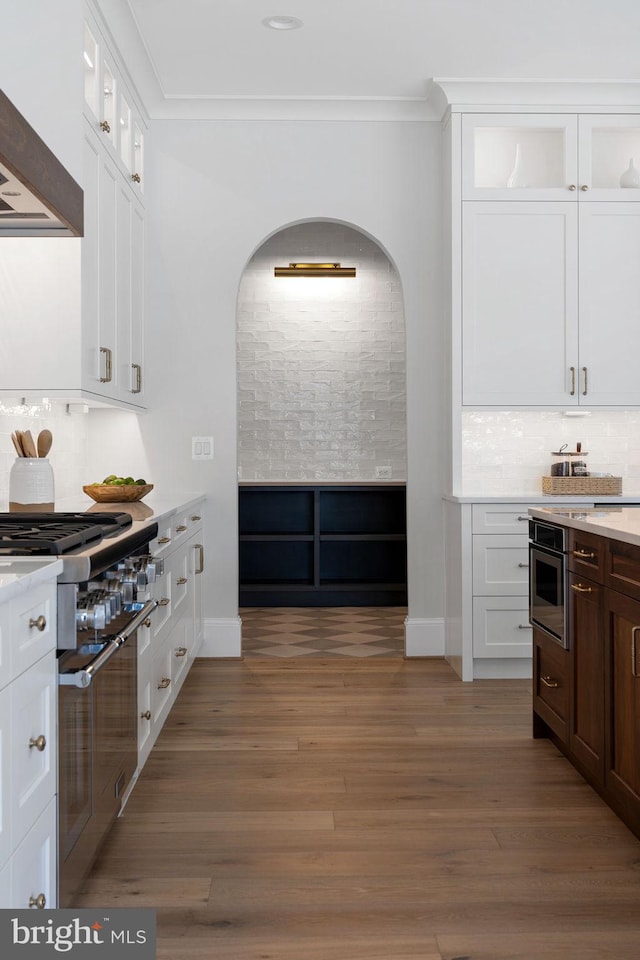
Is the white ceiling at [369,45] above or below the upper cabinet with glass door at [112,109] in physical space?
above

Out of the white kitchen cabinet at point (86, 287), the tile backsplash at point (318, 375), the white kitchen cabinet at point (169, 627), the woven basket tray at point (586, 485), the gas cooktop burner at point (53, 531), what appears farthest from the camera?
the tile backsplash at point (318, 375)

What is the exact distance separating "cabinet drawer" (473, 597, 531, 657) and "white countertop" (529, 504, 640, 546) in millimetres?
1059

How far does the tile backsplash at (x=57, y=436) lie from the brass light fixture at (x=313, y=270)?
2420 millimetres

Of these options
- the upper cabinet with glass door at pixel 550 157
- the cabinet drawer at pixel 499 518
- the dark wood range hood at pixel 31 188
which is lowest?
the cabinet drawer at pixel 499 518

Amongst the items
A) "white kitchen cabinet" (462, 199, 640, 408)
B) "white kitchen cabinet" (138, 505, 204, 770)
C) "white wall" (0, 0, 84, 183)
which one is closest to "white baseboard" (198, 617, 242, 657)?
"white kitchen cabinet" (138, 505, 204, 770)

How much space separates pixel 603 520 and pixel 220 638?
2.57 meters

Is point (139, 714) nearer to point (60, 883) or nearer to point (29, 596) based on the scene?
point (60, 883)

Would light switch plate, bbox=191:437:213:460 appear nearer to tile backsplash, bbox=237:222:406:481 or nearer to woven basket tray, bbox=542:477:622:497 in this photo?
woven basket tray, bbox=542:477:622:497

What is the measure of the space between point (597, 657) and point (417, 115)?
10.6 ft

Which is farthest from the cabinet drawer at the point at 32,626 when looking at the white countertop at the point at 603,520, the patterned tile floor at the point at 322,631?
the patterned tile floor at the point at 322,631

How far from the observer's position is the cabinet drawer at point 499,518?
426 centimetres

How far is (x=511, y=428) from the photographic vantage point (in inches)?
193

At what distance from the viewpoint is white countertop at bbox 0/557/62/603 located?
147 centimetres

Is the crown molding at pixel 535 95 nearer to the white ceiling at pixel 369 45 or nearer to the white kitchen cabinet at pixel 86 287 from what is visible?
the white ceiling at pixel 369 45
